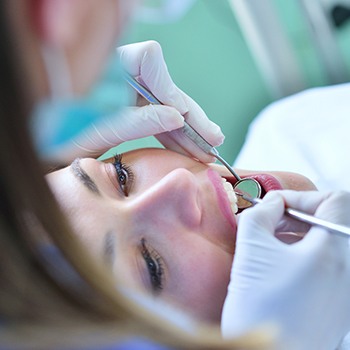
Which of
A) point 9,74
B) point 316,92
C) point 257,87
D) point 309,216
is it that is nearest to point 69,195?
point 309,216

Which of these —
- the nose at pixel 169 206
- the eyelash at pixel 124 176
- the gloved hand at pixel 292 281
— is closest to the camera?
the gloved hand at pixel 292 281

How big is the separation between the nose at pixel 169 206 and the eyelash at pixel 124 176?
11 centimetres

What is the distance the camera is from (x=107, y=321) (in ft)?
1.95

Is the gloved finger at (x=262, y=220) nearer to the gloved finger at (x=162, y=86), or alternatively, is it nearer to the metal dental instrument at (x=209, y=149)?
the metal dental instrument at (x=209, y=149)

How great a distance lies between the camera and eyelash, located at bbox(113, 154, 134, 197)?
1.13 metres

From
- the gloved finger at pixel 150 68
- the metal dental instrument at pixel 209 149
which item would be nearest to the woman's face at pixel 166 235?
the metal dental instrument at pixel 209 149

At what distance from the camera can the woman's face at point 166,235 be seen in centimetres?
99

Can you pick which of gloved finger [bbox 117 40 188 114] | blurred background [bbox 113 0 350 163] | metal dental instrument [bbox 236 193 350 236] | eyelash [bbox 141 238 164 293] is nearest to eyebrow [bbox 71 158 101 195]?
eyelash [bbox 141 238 164 293]

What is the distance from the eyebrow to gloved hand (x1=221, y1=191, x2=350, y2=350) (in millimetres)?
296

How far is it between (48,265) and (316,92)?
1.30 meters

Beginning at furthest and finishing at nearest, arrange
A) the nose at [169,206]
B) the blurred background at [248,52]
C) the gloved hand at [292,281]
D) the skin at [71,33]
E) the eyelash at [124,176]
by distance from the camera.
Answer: the blurred background at [248,52] < the eyelash at [124,176] < the nose at [169,206] < the gloved hand at [292,281] < the skin at [71,33]

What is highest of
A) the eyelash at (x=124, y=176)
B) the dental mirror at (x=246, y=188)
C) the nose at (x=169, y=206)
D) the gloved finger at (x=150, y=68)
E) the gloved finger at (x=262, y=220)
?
the gloved finger at (x=150, y=68)

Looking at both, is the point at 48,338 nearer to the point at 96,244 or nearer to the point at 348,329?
the point at 96,244

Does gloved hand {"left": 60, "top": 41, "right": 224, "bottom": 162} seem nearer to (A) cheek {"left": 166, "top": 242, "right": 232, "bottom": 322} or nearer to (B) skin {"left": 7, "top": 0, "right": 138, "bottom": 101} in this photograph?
(A) cheek {"left": 166, "top": 242, "right": 232, "bottom": 322}
